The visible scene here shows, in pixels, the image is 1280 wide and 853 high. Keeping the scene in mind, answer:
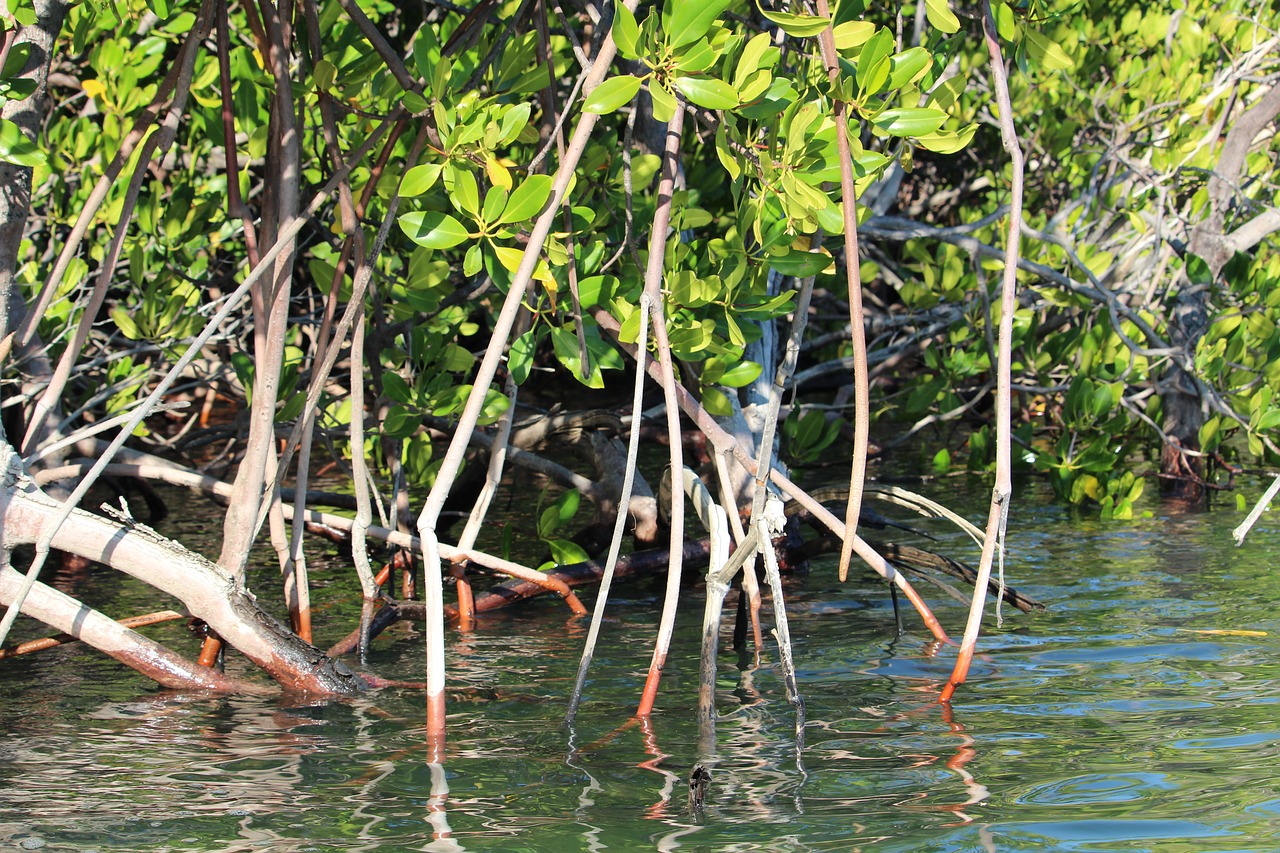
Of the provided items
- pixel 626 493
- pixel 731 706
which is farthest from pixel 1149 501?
pixel 626 493

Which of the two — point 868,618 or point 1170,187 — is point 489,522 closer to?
point 868,618

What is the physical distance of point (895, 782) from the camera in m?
2.59

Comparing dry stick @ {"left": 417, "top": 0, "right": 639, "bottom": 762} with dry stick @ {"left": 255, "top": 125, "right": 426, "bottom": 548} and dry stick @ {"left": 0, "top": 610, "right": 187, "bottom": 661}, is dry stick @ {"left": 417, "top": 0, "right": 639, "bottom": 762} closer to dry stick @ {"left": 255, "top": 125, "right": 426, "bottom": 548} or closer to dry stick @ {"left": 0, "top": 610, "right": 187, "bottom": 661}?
dry stick @ {"left": 255, "top": 125, "right": 426, "bottom": 548}

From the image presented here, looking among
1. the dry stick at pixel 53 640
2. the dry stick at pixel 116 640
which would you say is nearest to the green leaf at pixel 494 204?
the dry stick at pixel 116 640

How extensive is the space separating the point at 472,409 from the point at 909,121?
101 cm

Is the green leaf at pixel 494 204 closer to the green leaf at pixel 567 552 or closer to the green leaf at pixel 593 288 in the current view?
the green leaf at pixel 593 288

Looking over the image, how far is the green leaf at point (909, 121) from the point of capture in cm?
261

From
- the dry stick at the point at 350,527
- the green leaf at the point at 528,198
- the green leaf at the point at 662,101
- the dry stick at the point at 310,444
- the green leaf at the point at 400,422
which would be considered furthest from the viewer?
the green leaf at the point at 400,422

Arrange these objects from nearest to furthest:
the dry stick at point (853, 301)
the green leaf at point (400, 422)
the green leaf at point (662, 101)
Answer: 1. the dry stick at point (853, 301)
2. the green leaf at point (662, 101)
3. the green leaf at point (400, 422)

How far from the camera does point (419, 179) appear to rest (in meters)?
2.75

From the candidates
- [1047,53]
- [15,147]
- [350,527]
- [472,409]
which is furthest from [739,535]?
[15,147]

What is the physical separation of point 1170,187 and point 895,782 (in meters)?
3.73

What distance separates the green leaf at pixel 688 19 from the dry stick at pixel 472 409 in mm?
193

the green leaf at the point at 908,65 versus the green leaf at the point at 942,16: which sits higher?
the green leaf at the point at 942,16
